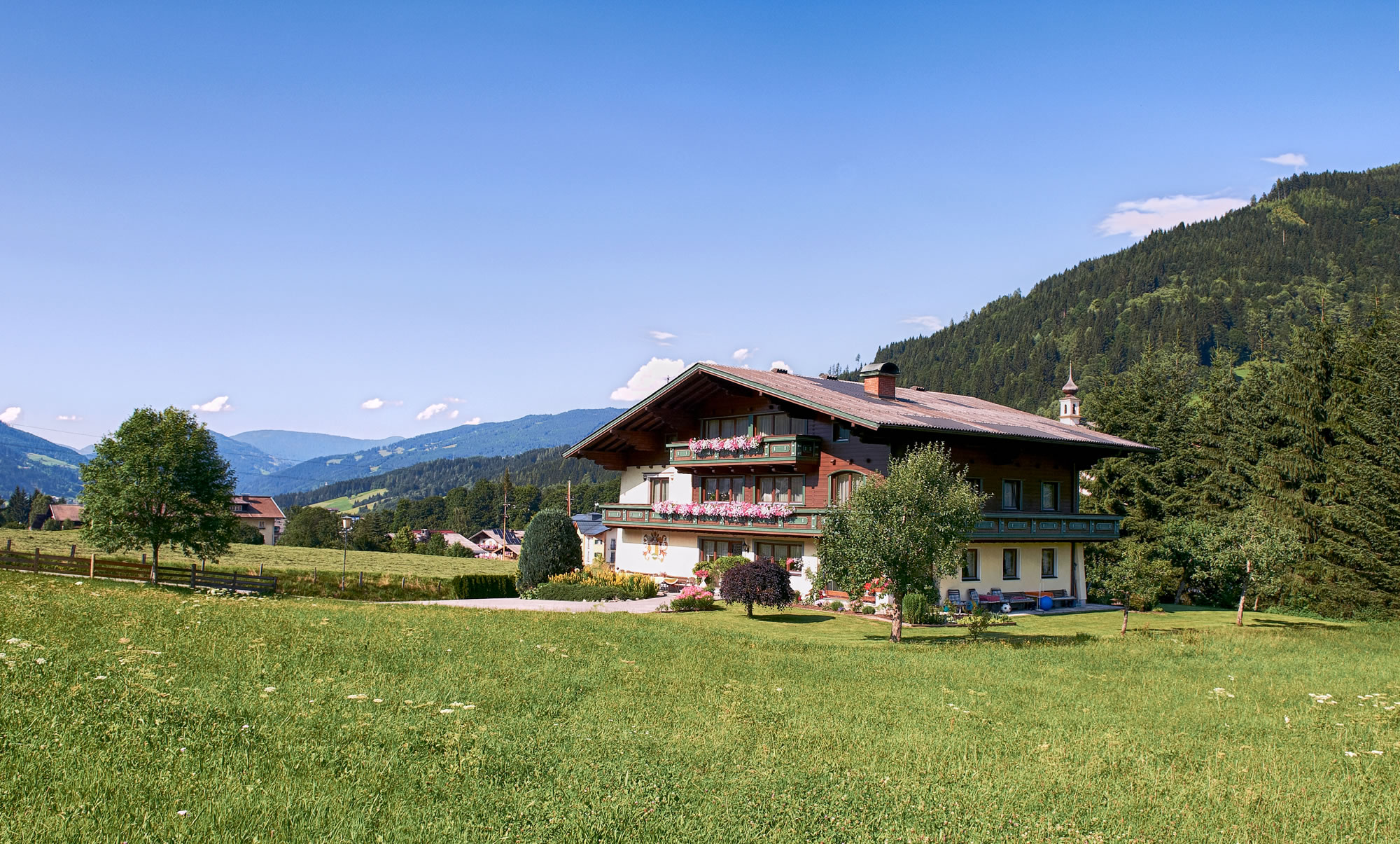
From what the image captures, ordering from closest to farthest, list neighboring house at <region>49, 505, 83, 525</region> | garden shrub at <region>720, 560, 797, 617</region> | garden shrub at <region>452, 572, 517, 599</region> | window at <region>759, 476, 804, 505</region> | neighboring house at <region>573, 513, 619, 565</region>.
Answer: garden shrub at <region>720, 560, 797, 617</region> < window at <region>759, 476, 804, 505</region> < garden shrub at <region>452, 572, 517, 599</region> < neighboring house at <region>573, 513, 619, 565</region> < neighboring house at <region>49, 505, 83, 525</region>

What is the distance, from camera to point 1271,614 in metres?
41.1

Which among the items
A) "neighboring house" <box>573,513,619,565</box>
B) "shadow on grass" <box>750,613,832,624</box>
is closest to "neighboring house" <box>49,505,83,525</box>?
"neighboring house" <box>573,513,619,565</box>

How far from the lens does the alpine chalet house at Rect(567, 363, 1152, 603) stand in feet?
119

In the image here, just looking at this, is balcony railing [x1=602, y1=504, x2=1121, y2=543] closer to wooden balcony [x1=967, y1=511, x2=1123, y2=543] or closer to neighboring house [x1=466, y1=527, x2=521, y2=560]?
wooden balcony [x1=967, y1=511, x2=1123, y2=543]

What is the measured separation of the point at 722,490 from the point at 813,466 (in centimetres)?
648

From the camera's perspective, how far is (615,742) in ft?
31.9

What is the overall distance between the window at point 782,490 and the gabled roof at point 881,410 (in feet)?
13.9

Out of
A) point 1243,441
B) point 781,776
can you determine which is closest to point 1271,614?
point 1243,441

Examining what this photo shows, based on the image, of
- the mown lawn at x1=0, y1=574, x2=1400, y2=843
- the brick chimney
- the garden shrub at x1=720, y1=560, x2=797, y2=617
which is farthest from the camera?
the brick chimney

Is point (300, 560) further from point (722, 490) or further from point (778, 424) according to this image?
point (778, 424)

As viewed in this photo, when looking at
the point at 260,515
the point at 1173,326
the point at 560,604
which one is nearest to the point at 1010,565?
the point at 560,604

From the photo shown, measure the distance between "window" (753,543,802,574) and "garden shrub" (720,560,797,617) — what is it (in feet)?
21.0

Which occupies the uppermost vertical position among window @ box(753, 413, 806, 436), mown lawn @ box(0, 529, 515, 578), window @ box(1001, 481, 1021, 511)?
window @ box(753, 413, 806, 436)

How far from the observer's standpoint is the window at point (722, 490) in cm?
4203
